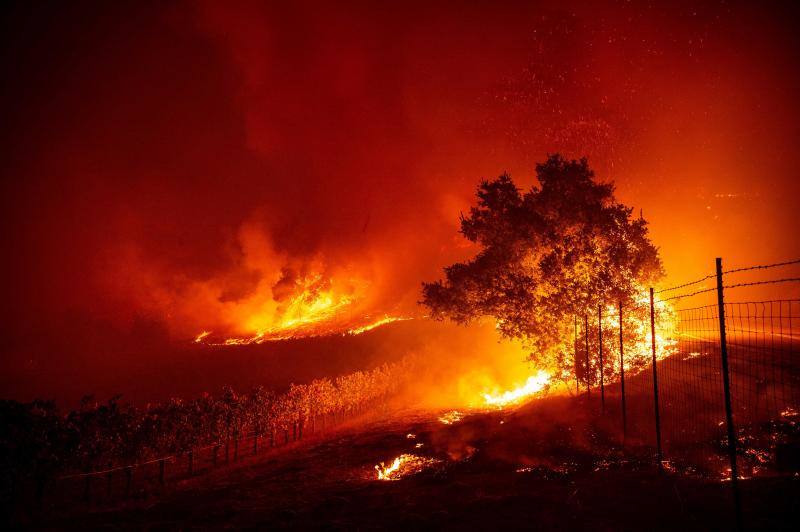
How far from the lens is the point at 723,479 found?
11.1m

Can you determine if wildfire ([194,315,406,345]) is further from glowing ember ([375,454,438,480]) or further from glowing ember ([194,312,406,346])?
glowing ember ([375,454,438,480])

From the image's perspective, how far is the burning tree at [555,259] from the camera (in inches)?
936

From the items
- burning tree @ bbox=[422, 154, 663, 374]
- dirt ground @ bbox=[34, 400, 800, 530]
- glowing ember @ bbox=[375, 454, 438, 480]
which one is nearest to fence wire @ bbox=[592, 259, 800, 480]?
dirt ground @ bbox=[34, 400, 800, 530]

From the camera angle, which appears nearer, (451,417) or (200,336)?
(451,417)

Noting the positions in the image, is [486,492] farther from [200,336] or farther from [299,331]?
[200,336]

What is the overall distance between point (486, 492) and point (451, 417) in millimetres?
18052

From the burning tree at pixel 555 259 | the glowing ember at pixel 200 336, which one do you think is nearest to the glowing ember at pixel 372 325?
the glowing ember at pixel 200 336

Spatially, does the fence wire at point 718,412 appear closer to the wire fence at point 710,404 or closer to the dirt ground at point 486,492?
the wire fence at point 710,404

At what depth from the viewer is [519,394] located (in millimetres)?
35594

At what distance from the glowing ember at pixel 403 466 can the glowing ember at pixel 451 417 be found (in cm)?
763

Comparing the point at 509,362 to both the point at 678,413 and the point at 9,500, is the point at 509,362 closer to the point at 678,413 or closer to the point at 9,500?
the point at 678,413

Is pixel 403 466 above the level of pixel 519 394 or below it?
above

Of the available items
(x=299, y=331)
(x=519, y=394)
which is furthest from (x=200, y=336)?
(x=519, y=394)

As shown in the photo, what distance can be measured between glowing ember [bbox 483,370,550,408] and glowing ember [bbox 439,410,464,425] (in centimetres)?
→ 321
